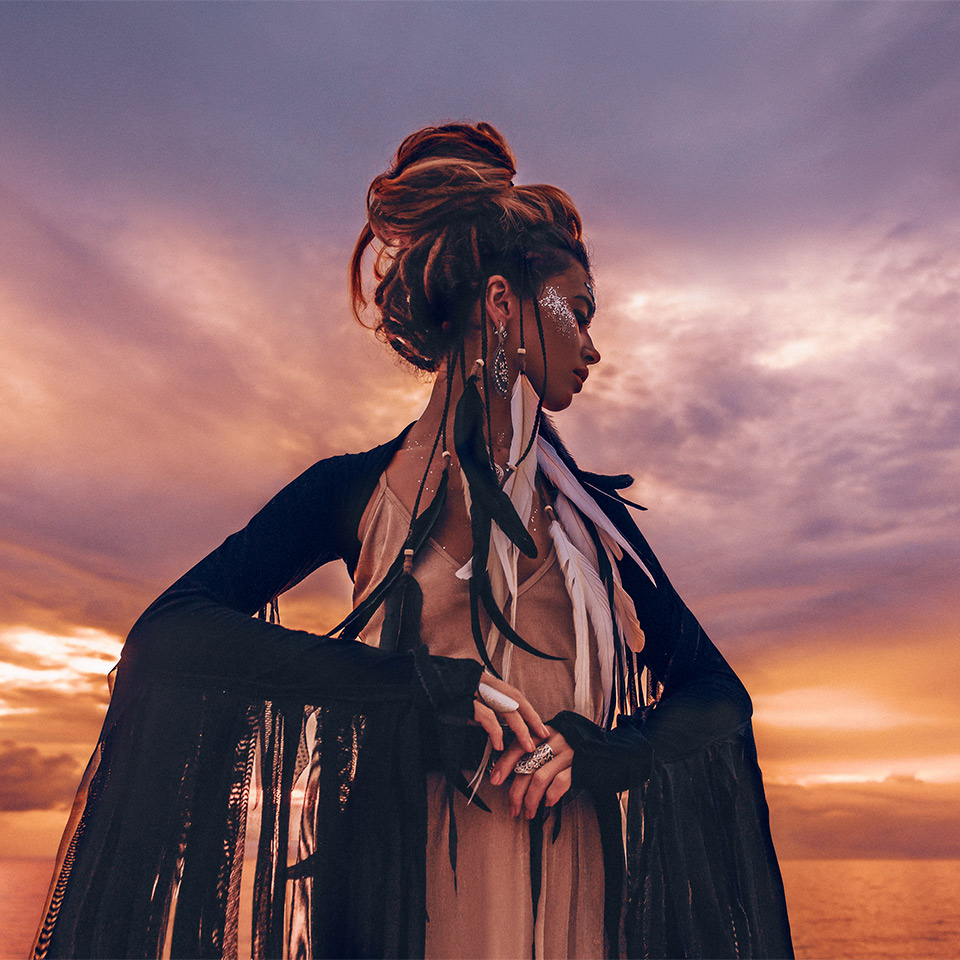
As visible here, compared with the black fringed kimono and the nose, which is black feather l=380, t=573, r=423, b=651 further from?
the nose

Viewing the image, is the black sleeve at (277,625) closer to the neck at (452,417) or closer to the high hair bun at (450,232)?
the neck at (452,417)

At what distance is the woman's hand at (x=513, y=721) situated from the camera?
1.39 m

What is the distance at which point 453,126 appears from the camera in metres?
2.20

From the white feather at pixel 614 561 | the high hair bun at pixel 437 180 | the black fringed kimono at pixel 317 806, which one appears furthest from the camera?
the high hair bun at pixel 437 180

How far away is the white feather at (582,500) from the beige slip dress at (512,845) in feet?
0.73

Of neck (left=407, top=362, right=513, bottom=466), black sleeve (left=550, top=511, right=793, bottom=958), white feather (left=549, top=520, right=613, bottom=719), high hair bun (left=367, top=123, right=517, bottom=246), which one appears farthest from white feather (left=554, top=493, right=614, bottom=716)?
high hair bun (left=367, top=123, right=517, bottom=246)

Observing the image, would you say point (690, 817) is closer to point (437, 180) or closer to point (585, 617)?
point (585, 617)

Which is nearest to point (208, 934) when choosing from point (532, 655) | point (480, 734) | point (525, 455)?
point (480, 734)

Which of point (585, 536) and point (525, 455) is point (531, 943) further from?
point (525, 455)

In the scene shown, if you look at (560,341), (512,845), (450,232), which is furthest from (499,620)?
(450,232)

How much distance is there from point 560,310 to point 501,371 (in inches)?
8.2

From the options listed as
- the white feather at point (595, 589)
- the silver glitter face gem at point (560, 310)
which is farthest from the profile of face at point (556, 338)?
the white feather at point (595, 589)

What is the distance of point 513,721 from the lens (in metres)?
1.42

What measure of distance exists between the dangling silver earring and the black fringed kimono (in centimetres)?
71
